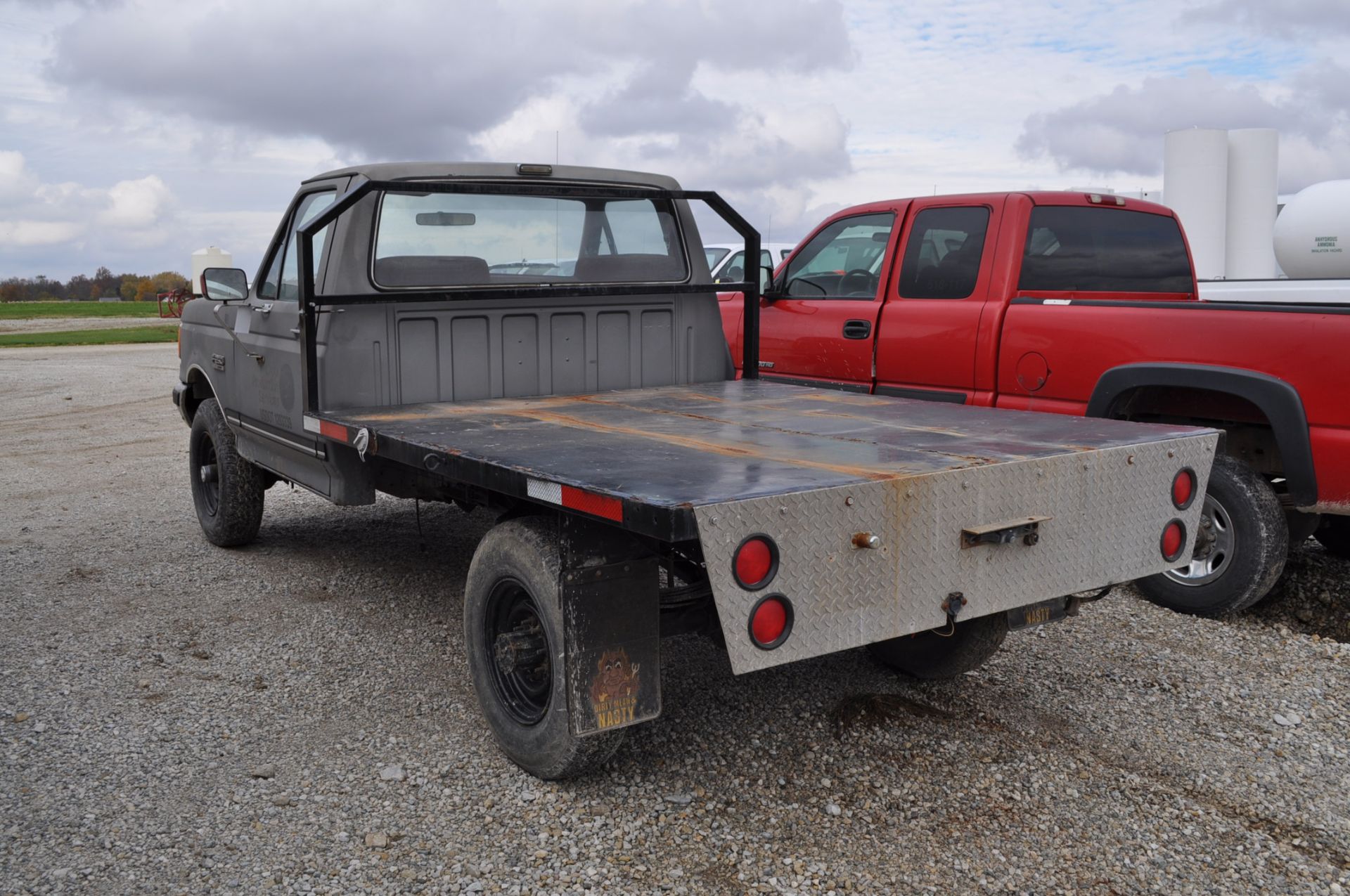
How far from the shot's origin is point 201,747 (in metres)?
3.94

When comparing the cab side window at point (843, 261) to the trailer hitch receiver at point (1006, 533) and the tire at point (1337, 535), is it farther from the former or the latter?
the trailer hitch receiver at point (1006, 533)

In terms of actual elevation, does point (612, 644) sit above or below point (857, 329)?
below

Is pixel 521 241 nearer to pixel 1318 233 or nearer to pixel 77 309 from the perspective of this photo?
pixel 1318 233

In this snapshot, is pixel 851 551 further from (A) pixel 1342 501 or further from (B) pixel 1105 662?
(A) pixel 1342 501

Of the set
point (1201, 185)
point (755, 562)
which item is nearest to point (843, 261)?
point (755, 562)

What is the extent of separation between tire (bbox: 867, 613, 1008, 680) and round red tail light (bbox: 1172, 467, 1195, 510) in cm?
72

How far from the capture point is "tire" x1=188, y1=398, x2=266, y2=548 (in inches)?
253

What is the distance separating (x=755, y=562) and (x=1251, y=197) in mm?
15519

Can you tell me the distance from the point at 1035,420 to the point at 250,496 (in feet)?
14.4

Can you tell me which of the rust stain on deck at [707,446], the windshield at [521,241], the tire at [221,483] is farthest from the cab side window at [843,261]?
the tire at [221,483]

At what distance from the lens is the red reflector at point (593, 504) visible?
2.81m

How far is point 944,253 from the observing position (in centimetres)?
632

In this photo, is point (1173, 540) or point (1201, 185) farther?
point (1201, 185)

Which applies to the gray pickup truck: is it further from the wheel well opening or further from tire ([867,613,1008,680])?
the wheel well opening
